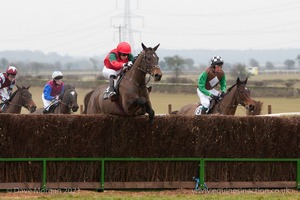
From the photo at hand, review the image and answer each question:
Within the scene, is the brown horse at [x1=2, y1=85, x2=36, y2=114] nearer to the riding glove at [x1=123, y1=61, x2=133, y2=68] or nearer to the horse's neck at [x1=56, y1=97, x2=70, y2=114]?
the horse's neck at [x1=56, y1=97, x2=70, y2=114]

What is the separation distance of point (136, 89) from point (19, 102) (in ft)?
19.0

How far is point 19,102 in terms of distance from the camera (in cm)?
1745

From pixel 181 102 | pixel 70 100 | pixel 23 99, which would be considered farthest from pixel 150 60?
pixel 181 102

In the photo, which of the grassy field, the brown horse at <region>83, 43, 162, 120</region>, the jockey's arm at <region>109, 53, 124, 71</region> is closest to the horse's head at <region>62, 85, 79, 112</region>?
the brown horse at <region>83, 43, 162, 120</region>

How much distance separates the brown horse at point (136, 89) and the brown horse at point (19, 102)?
4344 mm

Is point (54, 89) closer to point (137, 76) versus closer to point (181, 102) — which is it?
point (137, 76)

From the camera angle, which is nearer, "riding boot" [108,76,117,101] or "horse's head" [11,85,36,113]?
"riding boot" [108,76,117,101]

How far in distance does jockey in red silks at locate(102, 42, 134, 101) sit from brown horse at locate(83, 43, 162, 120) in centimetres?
17

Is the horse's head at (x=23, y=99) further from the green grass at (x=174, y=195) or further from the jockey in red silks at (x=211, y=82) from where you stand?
the green grass at (x=174, y=195)

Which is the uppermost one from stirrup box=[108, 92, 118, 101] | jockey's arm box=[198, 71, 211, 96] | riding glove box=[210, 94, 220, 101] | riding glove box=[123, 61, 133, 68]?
riding glove box=[123, 61, 133, 68]

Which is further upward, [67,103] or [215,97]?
[215,97]

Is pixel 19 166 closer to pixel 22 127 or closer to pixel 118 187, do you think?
pixel 22 127

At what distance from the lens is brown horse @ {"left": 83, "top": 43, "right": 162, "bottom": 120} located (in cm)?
1184

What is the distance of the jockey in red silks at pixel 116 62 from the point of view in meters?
13.0
